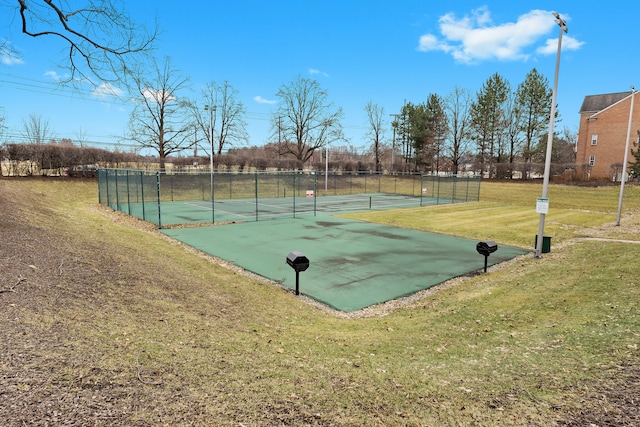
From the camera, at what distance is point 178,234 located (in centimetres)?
1620

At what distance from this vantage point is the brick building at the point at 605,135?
45.7 metres

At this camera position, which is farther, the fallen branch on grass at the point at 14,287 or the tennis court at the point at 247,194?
the tennis court at the point at 247,194

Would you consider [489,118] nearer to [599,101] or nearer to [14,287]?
[599,101]

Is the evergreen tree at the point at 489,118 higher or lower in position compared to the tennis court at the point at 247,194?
higher

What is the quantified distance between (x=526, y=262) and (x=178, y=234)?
1367cm

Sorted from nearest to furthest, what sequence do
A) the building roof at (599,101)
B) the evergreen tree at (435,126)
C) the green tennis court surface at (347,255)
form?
1. the green tennis court surface at (347,255)
2. the building roof at (599,101)
3. the evergreen tree at (435,126)

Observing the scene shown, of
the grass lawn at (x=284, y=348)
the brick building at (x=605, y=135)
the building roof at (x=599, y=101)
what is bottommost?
the grass lawn at (x=284, y=348)

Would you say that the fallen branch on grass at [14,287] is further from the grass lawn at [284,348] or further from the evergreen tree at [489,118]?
the evergreen tree at [489,118]

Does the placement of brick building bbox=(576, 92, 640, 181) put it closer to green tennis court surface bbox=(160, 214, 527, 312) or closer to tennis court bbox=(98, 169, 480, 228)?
tennis court bbox=(98, 169, 480, 228)

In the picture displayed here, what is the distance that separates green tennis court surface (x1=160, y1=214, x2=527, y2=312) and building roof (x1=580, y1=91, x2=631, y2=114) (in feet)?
164

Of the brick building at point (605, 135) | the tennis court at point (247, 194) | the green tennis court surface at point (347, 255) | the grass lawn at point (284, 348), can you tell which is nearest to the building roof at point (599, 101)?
the brick building at point (605, 135)

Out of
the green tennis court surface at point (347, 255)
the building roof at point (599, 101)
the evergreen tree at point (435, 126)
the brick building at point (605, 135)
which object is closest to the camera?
the green tennis court surface at point (347, 255)

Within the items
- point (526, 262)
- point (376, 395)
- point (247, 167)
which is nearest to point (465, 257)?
point (526, 262)

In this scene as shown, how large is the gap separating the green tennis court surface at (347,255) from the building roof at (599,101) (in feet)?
164
